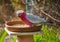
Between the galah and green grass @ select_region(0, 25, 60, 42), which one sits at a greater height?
the galah

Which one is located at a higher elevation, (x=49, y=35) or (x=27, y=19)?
(x=27, y=19)

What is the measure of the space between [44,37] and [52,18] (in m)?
0.53

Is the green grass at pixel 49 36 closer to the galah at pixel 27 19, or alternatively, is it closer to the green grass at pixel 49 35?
the green grass at pixel 49 35

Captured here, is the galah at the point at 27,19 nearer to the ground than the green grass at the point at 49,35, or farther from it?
farther from it

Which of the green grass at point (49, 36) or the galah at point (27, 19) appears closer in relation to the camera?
the galah at point (27, 19)

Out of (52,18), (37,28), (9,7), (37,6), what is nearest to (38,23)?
(37,28)

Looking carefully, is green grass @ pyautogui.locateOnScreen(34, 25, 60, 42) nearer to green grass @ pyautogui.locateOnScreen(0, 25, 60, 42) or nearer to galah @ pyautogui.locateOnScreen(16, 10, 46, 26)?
green grass @ pyautogui.locateOnScreen(0, 25, 60, 42)

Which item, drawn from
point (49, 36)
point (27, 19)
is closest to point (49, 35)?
point (49, 36)

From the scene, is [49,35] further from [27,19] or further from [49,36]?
[27,19]

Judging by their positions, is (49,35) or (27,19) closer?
(27,19)

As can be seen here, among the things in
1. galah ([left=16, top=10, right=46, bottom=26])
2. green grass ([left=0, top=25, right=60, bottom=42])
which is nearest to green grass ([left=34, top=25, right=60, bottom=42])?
green grass ([left=0, top=25, right=60, bottom=42])

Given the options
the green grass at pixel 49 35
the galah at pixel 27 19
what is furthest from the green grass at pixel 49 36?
the galah at pixel 27 19

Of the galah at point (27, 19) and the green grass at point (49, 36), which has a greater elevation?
the galah at point (27, 19)

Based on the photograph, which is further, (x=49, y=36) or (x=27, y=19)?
(x=49, y=36)
